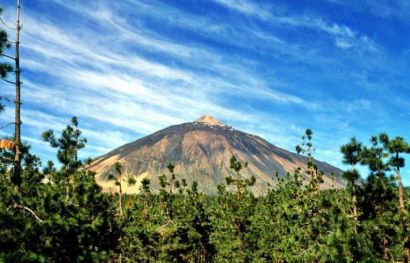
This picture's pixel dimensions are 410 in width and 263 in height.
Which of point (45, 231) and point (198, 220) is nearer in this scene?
point (45, 231)

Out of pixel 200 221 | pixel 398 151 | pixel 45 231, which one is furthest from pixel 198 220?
pixel 45 231

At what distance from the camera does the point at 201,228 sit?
2088 inches

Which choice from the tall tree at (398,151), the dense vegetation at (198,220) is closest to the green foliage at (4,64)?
the dense vegetation at (198,220)

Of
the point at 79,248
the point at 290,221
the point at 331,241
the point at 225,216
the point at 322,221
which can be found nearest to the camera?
the point at 79,248

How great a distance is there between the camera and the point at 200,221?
175 feet

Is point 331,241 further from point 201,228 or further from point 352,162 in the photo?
point 201,228

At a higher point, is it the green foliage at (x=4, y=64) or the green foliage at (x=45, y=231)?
the green foliage at (x=4, y=64)

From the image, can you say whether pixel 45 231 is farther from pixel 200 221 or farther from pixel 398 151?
pixel 200 221

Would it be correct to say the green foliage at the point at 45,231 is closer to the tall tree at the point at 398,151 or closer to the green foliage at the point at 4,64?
the green foliage at the point at 4,64

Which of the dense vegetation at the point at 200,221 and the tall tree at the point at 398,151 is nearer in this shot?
the dense vegetation at the point at 200,221

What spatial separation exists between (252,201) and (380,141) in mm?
31339

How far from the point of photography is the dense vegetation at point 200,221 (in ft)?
42.2

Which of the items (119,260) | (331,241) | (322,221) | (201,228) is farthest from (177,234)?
(331,241)

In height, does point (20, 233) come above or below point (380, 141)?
below
